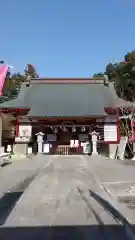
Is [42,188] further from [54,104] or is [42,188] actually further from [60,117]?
[54,104]

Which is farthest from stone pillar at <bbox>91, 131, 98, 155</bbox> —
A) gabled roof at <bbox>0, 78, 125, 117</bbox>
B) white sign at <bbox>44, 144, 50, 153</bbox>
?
white sign at <bbox>44, 144, 50, 153</bbox>

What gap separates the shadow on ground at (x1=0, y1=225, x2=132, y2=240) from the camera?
3318 millimetres

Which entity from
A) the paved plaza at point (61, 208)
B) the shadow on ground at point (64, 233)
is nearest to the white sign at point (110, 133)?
the paved plaza at point (61, 208)

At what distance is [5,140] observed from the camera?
65.6 feet

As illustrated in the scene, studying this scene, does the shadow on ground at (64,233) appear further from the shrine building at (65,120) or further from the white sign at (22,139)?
the white sign at (22,139)

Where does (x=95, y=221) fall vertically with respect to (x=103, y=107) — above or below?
below

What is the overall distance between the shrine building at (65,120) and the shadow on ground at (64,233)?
14590mm

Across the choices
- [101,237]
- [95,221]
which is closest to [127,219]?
[95,221]

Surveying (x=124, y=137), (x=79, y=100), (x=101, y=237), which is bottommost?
(x=101, y=237)

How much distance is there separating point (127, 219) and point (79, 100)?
1726cm

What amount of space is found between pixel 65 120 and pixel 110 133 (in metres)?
3.36

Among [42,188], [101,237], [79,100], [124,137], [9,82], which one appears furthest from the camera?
[9,82]

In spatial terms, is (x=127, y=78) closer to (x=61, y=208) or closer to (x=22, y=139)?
(x=22, y=139)

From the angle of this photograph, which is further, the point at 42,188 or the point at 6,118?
the point at 6,118
